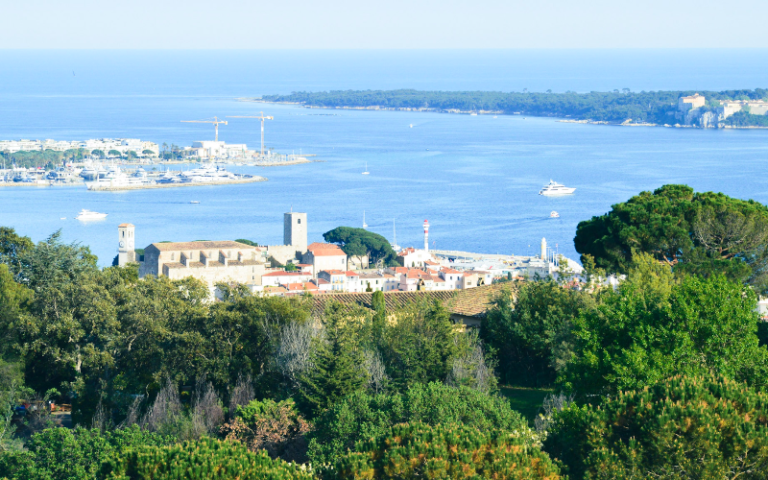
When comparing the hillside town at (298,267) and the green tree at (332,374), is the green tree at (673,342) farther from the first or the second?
the hillside town at (298,267)

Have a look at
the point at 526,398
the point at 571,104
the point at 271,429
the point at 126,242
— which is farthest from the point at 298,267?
the point at 571,104

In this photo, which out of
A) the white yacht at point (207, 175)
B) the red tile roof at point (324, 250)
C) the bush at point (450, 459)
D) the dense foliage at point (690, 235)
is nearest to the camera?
the bush at point (450, 459)

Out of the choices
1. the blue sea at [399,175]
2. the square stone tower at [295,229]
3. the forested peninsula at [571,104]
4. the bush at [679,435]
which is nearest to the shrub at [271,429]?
the bush at [679,435]

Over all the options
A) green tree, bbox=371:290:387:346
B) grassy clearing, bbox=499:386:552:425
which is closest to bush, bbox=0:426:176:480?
green tree, bbox=371:290:387:346

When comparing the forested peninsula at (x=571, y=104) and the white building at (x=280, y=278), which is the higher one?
the forested peninsula at (x=571, y=104)

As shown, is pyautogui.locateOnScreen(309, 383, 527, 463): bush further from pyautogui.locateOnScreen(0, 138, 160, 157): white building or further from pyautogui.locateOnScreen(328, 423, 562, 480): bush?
pyautogui.locateOnScreen(0, 138, 160, 157): white building

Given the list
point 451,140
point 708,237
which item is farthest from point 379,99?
point 708,237
